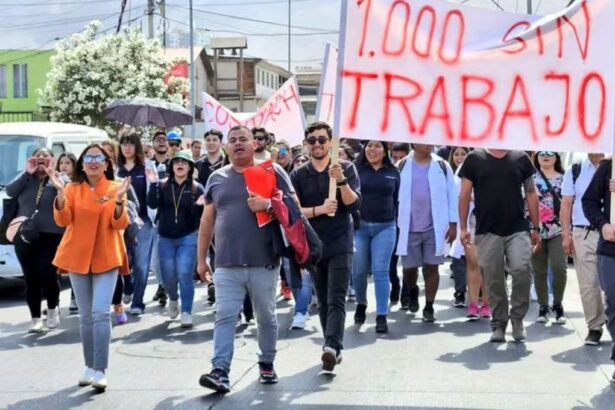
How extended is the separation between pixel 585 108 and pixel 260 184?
2268 millimetres

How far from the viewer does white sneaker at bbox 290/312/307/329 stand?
1062 centimetres

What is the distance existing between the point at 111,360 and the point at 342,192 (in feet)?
7.92

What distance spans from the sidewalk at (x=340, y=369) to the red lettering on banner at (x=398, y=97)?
183 centimetres

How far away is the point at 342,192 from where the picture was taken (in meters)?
8.23

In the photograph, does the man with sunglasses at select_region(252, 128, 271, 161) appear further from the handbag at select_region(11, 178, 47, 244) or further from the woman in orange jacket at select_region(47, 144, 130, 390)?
the woman in orange jacket at select_region(47, 144, 130, 390)

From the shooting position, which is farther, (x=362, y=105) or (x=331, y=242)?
(x=331, y=242)

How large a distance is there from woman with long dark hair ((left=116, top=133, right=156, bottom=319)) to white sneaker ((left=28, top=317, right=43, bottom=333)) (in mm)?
Answer: 1434

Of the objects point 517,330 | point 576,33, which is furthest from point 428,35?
point 517,330

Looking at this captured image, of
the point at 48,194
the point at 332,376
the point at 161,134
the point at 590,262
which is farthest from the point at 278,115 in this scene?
the point at 332,376

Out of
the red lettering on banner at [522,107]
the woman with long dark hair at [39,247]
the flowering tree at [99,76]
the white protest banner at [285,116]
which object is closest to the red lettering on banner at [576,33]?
the red lettering on banner at [522,107]

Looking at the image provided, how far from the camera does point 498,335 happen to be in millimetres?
9727

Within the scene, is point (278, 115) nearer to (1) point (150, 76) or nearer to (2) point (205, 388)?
(2) point (205, 388)

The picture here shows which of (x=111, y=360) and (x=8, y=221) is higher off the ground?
(x=8, y=221)

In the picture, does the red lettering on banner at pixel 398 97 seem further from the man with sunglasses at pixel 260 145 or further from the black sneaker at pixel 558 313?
the man with sunglasses at pixel 260 145
